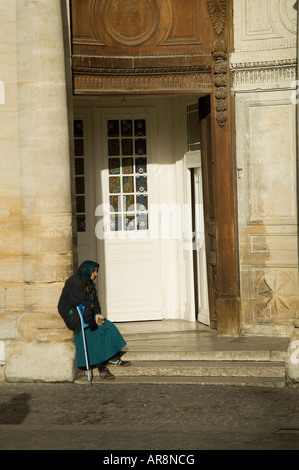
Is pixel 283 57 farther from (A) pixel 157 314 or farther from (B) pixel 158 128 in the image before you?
(A) pixel 157 314

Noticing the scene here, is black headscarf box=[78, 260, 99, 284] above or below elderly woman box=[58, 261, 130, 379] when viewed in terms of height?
above

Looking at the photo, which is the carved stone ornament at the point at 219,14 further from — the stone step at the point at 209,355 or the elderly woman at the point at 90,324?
the stone step at the point at 209,355

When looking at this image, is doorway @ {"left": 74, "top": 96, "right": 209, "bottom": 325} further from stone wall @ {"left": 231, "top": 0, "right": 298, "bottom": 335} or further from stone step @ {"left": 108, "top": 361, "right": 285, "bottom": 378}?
stone step @ {"left": 108, "top": 361, "right": 285, "bottom": 378}

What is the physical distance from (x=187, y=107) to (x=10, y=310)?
12.8 ft

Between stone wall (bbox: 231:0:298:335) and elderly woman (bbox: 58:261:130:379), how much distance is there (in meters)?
1.96

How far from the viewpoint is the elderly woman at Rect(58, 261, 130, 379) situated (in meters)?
9.80

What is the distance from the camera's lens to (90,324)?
32.5 feet

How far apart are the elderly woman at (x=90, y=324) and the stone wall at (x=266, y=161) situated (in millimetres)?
1962

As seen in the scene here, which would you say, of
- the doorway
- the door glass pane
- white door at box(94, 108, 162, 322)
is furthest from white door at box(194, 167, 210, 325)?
the door glass pane

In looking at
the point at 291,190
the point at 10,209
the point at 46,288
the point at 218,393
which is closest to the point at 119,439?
the point at 218,393

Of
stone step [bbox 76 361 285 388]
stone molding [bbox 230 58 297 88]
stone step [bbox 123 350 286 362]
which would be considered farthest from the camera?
stone molding [bbox 230 58 297 88]

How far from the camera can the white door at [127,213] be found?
1266cm

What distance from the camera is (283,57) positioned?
1096 cm
